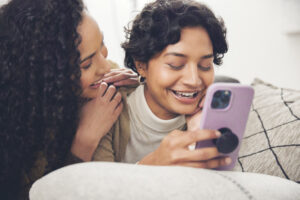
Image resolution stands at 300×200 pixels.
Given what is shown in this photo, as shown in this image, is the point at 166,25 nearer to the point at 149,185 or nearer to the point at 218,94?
the point at 218,94

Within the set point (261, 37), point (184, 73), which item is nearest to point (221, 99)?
point (184, 73)

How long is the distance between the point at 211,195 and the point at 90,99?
55 centimetres

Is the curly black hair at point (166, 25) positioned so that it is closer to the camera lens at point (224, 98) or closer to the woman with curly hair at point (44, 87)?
the woman with curly hair at point (44, 87)

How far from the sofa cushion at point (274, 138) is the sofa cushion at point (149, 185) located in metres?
0.34

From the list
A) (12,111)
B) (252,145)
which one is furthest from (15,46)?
(252,145)

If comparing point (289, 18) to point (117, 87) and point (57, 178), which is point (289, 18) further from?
point (57, 178)

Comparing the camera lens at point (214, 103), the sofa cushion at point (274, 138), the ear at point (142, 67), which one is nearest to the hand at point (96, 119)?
the ear at point (142, 67)

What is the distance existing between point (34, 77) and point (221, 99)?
490 mm

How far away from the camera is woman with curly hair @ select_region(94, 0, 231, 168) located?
2.55 feet

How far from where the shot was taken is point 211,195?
1.46 feet

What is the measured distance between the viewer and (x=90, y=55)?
73 centimetres

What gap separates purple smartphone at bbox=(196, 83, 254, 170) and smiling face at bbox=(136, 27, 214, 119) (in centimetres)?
20

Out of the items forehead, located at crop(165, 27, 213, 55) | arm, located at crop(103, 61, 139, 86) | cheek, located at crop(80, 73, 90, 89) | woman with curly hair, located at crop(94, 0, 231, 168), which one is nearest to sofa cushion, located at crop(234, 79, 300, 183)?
woman with curly hair, located at crop(94, 0, 231, 168)

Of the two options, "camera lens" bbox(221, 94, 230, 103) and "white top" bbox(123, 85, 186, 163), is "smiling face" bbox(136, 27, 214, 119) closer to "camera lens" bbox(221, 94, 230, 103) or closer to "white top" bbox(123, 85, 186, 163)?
"white top" bbox(123, 85, 186, 163)
